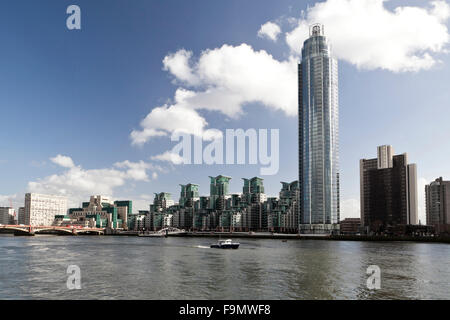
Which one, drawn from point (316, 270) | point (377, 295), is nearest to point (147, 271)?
point (316, 270)

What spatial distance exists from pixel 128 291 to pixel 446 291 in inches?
1521

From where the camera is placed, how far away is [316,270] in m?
62.8

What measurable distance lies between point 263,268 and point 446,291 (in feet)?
92.7

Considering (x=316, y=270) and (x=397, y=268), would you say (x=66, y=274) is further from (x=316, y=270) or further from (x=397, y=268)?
(x=397, y=268)

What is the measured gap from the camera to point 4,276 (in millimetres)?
53312

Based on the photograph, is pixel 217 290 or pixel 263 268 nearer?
pixel 217 290
